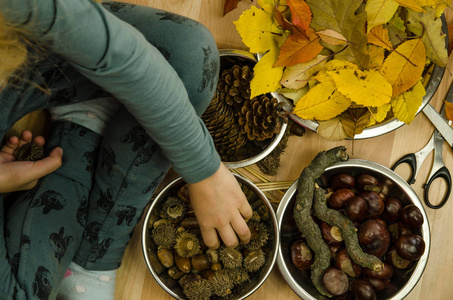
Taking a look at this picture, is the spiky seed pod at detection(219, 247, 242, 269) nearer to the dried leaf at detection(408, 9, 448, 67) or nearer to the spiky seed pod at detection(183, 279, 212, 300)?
the spiky seed pod at detection(183, 279, 212, 300)

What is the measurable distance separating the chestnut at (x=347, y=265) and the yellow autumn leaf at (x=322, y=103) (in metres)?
0.26

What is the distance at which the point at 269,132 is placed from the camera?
691 millimetres

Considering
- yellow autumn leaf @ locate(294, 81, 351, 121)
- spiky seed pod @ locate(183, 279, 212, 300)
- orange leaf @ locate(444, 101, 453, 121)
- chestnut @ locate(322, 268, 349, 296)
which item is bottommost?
spiky seed pod @ locate(183, 279, 212, 300)

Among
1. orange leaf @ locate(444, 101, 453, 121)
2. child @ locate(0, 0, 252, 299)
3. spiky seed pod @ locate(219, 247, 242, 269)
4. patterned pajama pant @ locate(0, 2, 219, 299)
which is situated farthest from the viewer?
orange leaf @ locate(444, 101, 453, 121)

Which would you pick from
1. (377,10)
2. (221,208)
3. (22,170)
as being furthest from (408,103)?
(22,170)

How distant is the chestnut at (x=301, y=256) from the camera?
27.7 inches

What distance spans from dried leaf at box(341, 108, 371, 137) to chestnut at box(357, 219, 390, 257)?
0.56ft

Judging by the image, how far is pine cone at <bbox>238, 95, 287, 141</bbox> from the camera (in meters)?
0.68

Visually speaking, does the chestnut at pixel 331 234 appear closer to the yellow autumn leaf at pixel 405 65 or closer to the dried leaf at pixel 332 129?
the dried leaf at pixel 332 129

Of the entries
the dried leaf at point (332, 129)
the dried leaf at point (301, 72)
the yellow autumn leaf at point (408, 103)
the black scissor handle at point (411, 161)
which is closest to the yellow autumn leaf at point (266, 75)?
the dried leaf at point (301, 72)

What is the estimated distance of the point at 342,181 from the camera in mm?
724

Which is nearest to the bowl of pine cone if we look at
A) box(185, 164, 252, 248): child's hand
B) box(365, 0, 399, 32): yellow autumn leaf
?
box(185, 164, 252, 248): child's hand

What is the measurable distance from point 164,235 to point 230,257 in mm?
127

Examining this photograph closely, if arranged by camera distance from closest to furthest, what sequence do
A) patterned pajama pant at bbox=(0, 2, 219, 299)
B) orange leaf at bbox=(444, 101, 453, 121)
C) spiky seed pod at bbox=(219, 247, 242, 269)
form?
patterned pajama pant at bbox=(0, 2, 219, 299)
spiky seed pod at bbox=(219, 247, 242, 269)
orange leaf at bbox=(444, 101, 453, 121)
